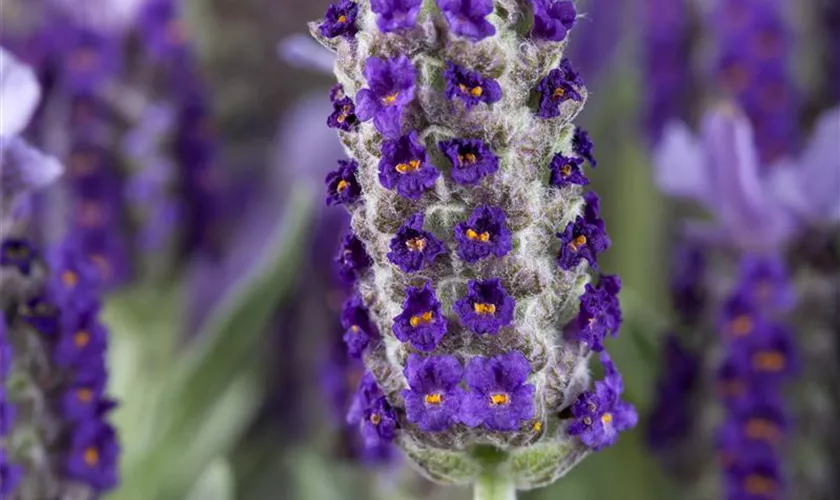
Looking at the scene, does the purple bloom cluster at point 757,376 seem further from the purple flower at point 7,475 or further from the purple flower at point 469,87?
the purple flower at point 7,475

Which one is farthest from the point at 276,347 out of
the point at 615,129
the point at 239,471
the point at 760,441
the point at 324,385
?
the point at 760,441

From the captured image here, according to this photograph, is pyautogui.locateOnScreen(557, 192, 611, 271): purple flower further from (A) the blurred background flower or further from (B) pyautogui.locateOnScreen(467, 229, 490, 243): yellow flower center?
(A) the blurred background flower

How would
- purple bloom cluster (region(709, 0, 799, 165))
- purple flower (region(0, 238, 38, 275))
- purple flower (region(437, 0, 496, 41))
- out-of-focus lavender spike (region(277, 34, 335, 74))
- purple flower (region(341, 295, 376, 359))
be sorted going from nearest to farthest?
purple flower (region(437, 0, 496, 41)), purple flower (region(341, 295, 376, 359)), purple flower (region(0, 238, 38, 275)), out-of-focus lavender spike (region(277, 34, 335, 74)), purple bloom cluster (region(709, 0, 799, 165))

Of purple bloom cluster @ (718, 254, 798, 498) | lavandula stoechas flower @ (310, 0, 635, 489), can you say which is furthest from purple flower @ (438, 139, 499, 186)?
purple bloom cluster @ (718, 254, 798, 498)

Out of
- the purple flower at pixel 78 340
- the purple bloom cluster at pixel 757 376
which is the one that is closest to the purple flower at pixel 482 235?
the purple flower at pixel 78 340

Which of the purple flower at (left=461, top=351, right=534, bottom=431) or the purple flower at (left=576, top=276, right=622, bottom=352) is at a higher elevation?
the purple flower at (left=576, top=276, right=622, bottom=352)

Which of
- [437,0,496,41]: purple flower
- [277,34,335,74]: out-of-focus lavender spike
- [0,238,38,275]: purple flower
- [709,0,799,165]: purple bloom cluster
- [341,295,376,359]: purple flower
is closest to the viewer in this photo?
[437,0,496,41]: purple flower

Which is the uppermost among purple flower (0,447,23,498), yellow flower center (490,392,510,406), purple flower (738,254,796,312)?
purple flower (738,254,796,312)

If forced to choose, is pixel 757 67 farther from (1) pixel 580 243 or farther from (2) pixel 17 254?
(2) pixel 17 254
